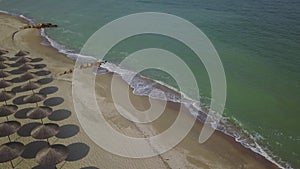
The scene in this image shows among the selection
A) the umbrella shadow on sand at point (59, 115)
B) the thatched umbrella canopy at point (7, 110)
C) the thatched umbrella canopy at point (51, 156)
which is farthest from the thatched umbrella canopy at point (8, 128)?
the thatched umbrella canopy at point (51, 156)

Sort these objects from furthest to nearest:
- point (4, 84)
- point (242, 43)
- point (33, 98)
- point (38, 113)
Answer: point (242, 43), point (4, 84), point (33, 98), point (38, 113)

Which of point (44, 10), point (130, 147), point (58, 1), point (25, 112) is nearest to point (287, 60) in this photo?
point (130, 147)

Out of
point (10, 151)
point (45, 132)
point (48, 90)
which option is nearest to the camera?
point (10, 151)

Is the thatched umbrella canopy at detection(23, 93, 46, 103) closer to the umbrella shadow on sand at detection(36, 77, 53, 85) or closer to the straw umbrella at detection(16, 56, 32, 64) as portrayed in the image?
the umbrella shadow on sand at detection(36, 77, 53, 85)

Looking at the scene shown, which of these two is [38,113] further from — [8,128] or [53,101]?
[53,101]

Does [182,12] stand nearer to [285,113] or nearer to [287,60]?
[287,60]

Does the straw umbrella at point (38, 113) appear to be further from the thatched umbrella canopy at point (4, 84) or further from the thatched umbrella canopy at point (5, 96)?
the thatched umbrella canopy at point (4, 84)

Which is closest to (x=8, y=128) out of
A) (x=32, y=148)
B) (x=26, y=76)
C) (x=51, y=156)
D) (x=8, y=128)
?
(x=8, y=128)
